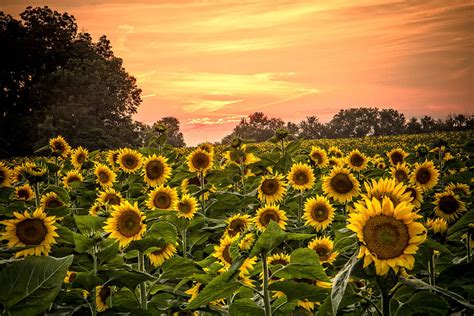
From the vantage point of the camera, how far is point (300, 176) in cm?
609

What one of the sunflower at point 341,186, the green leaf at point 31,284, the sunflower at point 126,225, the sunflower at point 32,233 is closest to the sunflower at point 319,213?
the sunflower at point 341,186

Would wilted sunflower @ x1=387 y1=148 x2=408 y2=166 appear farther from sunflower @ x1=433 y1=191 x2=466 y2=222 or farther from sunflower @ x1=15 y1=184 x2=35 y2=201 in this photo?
sunflower @ x1=15 y1=184 x2=35 y2=201

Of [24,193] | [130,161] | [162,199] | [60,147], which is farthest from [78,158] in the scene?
[162,199]

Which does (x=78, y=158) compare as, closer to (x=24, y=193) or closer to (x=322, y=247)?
(x=24, y=193)

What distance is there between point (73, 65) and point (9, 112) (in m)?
8.44

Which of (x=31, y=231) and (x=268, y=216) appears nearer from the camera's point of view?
(x=31, y=231)

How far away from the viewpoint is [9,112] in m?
41.9

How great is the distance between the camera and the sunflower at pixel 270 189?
552 cm

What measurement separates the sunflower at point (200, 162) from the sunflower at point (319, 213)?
4.68ft

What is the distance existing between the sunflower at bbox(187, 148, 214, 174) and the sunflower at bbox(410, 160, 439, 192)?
2748mm

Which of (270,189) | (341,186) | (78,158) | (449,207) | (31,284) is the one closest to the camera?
(31,284)

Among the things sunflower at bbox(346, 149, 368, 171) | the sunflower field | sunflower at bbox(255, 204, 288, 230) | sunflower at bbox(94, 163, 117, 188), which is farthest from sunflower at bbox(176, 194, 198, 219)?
sunflower at bbox(346, 149, 368, 171)

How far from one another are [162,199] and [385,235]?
3.30 meters

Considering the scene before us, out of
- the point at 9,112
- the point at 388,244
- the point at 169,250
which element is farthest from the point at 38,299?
the point at 9,112
